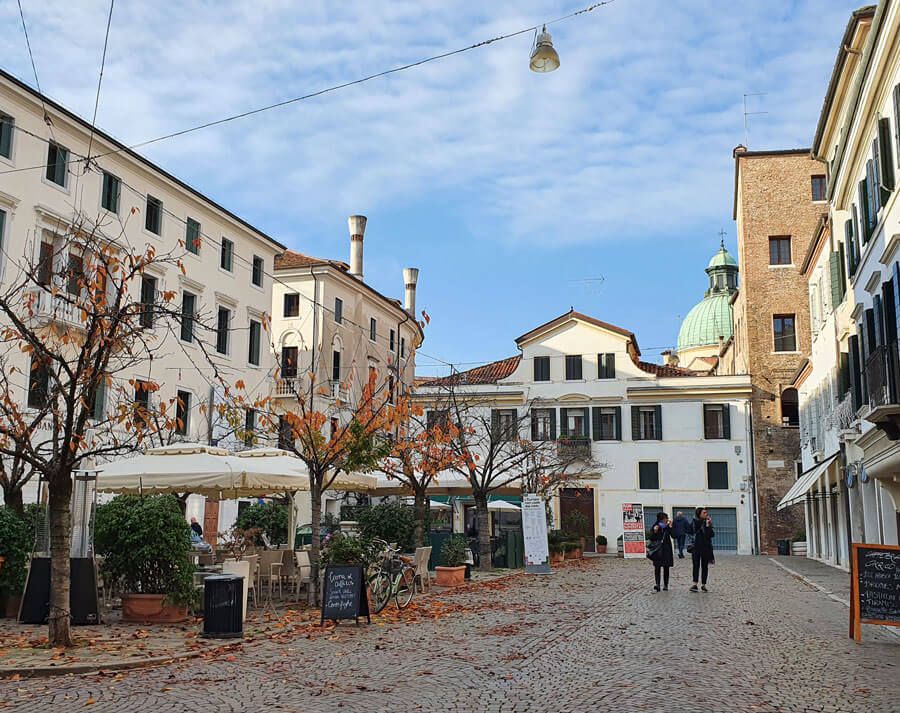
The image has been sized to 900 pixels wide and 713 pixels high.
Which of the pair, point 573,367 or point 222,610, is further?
point 573,367

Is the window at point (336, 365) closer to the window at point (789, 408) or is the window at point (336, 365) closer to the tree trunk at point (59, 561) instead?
the window at point (789, 408)

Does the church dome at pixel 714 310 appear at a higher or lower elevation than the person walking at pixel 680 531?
higher

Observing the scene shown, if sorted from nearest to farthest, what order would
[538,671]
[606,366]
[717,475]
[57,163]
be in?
[538,671] < [57,163] < [717,475] < [606,366]

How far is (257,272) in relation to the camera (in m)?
40.0

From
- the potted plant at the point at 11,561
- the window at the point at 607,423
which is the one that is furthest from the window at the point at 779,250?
the potted plant at the point at 11,561

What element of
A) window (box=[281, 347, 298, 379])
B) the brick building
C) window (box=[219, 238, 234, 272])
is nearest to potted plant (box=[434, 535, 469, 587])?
window (box=[219, 238, 234, 272])

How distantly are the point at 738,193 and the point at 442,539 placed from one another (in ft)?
102

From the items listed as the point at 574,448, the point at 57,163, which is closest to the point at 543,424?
the point at 574,448

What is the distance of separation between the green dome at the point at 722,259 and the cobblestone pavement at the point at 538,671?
2981 inches

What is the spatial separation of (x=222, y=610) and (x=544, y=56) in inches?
339

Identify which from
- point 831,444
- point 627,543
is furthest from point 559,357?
point 831,444

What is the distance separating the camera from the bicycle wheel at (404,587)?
51.7 ft

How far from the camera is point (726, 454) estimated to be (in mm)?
45594

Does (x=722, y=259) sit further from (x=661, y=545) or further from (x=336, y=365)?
(x=661, y=545)
